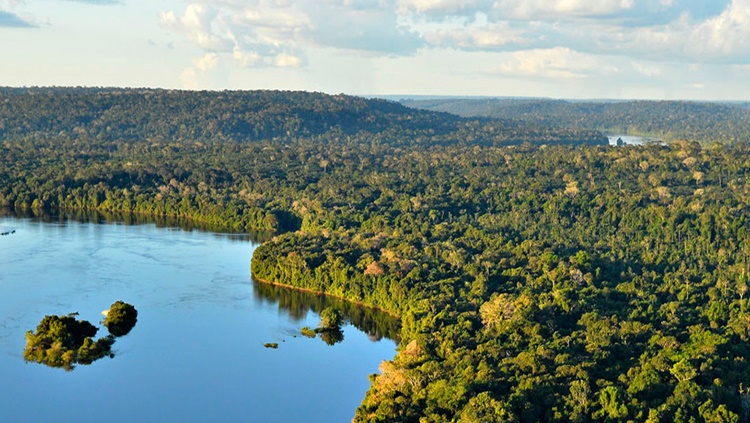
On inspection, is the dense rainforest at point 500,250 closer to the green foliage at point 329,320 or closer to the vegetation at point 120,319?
the green foliage at point 329,320

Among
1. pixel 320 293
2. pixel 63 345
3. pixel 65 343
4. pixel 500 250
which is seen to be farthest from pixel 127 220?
pixel 63 345

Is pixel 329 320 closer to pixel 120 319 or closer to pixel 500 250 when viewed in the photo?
pixel 120 319

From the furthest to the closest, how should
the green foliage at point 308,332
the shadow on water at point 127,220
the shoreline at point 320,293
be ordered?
1. the shadow on water at point 127,220
2. the shoreline at point 320,293
3. the green foliage at point 308,332

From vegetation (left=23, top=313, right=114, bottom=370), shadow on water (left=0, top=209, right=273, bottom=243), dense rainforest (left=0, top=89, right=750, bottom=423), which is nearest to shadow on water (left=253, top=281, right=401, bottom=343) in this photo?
dense rainforest (left=0, top=89, right=750, bottom=423)

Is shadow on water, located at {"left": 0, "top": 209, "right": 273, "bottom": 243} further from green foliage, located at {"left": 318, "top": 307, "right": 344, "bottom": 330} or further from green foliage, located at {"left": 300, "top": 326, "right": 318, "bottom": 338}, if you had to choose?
green foliage, located at {"left": 300, "top": 326, "right": 318, "bottom": 338}

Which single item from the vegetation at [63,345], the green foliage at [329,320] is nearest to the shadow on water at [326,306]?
the green foliage at [329,320]

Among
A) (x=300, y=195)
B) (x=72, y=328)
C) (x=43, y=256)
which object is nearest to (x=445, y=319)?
(x=72, y=328)
